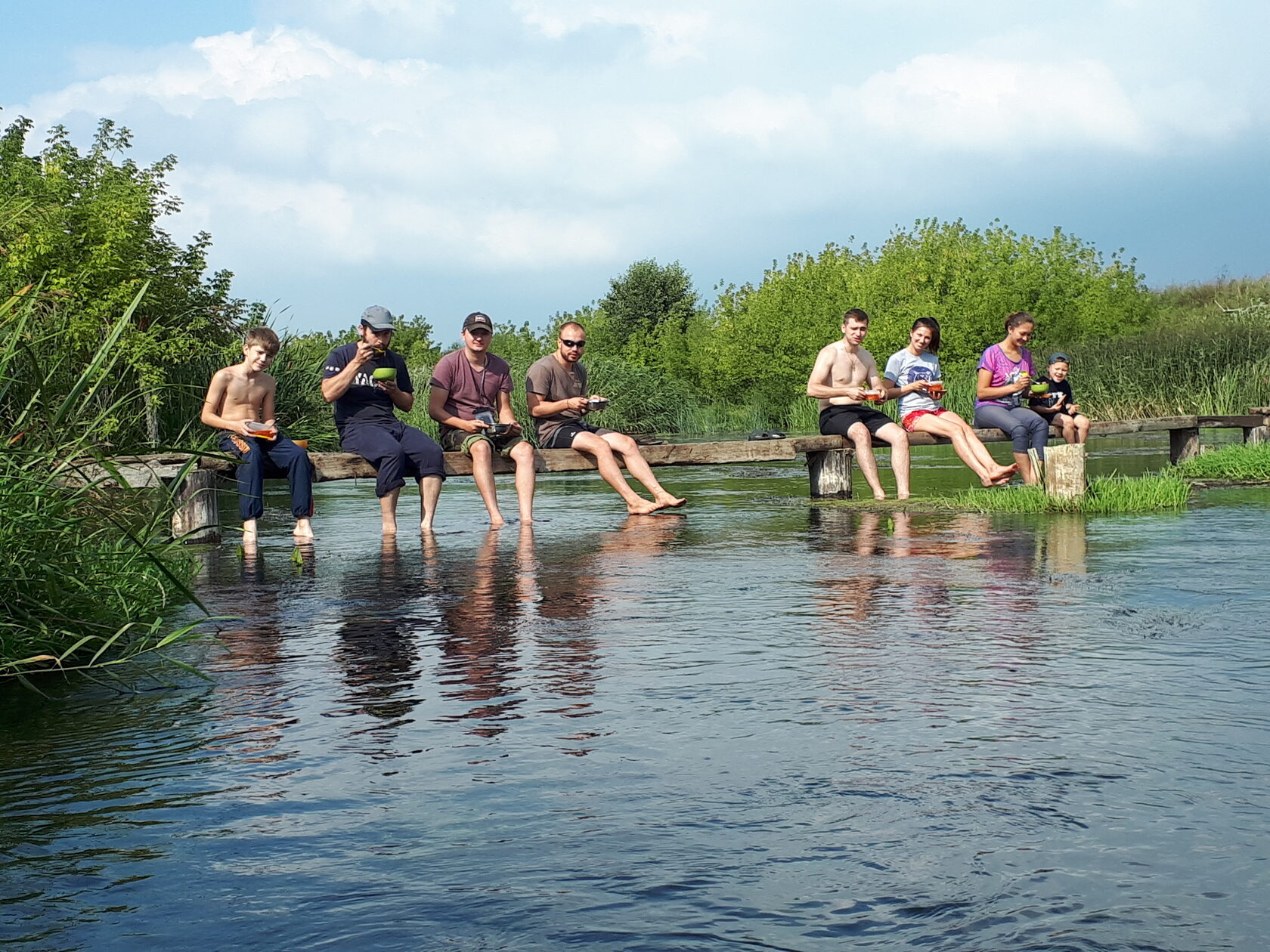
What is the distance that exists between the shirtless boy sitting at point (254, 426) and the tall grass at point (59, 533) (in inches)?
182

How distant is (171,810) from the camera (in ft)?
11.3

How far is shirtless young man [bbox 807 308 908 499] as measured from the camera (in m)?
12.7

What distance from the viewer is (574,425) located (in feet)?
40.6

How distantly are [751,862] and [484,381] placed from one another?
919cm

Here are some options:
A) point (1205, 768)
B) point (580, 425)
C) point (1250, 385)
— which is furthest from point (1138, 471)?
point (1205, 768)

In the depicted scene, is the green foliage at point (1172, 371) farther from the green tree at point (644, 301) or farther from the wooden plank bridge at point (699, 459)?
the green tree at point (644, 301)

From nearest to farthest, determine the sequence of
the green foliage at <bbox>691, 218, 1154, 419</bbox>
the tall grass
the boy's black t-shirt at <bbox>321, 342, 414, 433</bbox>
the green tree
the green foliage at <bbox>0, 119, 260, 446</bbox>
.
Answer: the tall grass
the boy's black t-shirt at <bbox>321, 342, 414, 433</bbox>
the green foliage at <bbox>0, 119, 260, 446</bbox>
the green foliage at <bbox>691, 218, 1154, 419</bbox>
the green tree

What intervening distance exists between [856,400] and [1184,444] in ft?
19.1

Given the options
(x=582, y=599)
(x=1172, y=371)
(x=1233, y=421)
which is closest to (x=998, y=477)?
(x=1233, y=421)

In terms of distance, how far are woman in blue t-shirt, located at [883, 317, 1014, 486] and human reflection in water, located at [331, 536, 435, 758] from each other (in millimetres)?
5765

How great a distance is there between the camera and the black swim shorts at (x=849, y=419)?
1294 centimetres

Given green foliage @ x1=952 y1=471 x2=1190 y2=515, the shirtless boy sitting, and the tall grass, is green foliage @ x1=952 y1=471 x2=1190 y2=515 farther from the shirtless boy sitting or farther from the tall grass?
the tall grass

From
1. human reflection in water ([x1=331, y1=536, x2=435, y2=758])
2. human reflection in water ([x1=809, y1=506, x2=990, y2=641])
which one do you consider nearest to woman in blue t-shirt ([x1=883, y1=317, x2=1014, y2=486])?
human reflection in water ([x1=809, y1=506, x2=990, y2=641])

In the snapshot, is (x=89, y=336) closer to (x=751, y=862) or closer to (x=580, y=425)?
(x=580, y=425)
